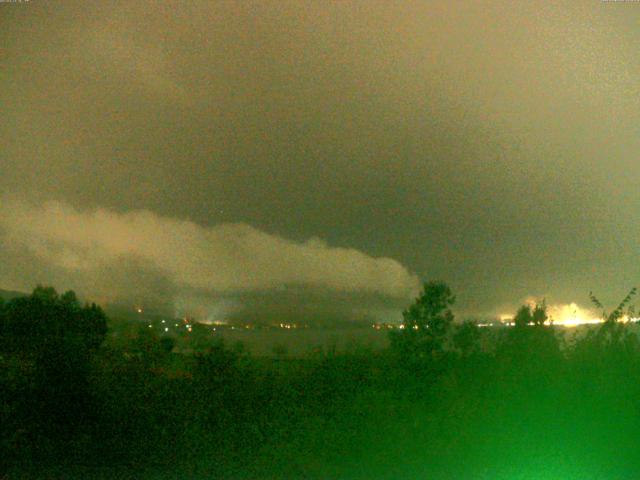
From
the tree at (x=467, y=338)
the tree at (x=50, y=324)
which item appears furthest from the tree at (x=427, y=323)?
the tree at (x=50, y=324)

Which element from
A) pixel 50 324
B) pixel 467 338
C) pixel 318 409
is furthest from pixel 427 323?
pixel 50 324

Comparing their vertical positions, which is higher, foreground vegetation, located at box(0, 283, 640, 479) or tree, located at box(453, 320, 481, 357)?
tree, located at box(453, 320, 481, 357)

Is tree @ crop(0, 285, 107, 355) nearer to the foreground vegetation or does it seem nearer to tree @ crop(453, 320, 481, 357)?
the foreground vegetation

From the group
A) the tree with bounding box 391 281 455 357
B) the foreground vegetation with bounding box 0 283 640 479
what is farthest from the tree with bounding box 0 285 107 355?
the tree with bounding box 391 281 455 357

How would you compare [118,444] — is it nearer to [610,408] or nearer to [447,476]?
[447,476]

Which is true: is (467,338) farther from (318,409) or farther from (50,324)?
(50,324)

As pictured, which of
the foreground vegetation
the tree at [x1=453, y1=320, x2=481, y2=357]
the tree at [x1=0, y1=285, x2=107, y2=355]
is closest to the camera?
the foreground vegetation
